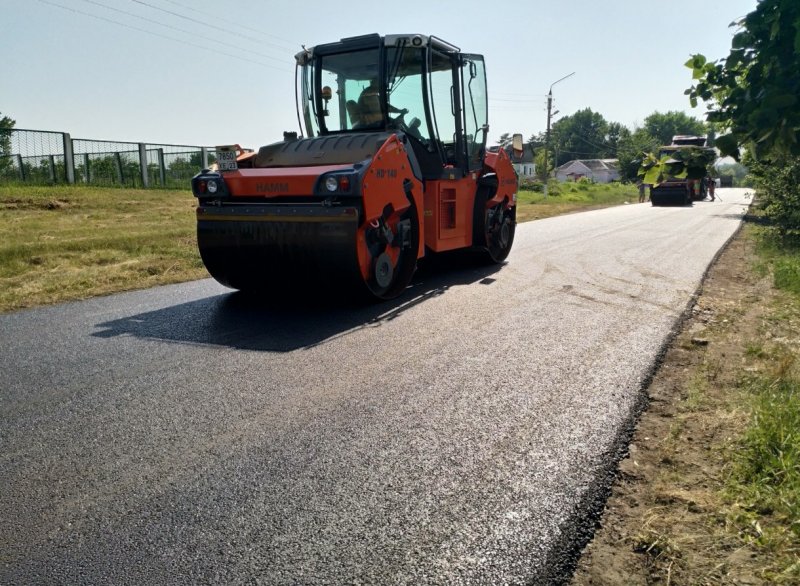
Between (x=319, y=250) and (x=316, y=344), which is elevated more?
(x=319, y=250)

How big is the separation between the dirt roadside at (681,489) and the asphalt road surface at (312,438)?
0.35ft

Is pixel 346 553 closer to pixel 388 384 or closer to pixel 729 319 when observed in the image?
pixel 388 384

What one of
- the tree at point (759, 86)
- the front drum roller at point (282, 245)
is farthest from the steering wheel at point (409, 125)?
the tree at point (759, 86)

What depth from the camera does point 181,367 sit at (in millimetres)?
4465

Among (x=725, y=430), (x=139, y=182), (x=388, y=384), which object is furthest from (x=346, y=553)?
(x=139, y=182)

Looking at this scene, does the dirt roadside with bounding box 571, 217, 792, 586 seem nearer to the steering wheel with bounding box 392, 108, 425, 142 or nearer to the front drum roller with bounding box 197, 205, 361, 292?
the front drum roller with bounding box 197, 205, 361, 292

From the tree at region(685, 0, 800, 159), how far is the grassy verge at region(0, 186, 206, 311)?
21.3ft

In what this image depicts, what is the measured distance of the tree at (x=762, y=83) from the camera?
2.07 metres

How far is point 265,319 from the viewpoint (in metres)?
5.94

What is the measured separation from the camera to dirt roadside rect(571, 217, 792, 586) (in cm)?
225

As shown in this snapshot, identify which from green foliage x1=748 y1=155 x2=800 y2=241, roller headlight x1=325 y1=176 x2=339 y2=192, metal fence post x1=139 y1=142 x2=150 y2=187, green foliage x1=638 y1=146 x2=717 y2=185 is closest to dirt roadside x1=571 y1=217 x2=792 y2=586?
green foliage x1=638 y1=146 x2=717 y2=185

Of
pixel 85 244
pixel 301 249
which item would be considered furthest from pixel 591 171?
pixel 301 249

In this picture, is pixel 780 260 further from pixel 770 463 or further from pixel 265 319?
pixel 770 463

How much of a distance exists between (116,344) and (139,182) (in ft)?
64.2
